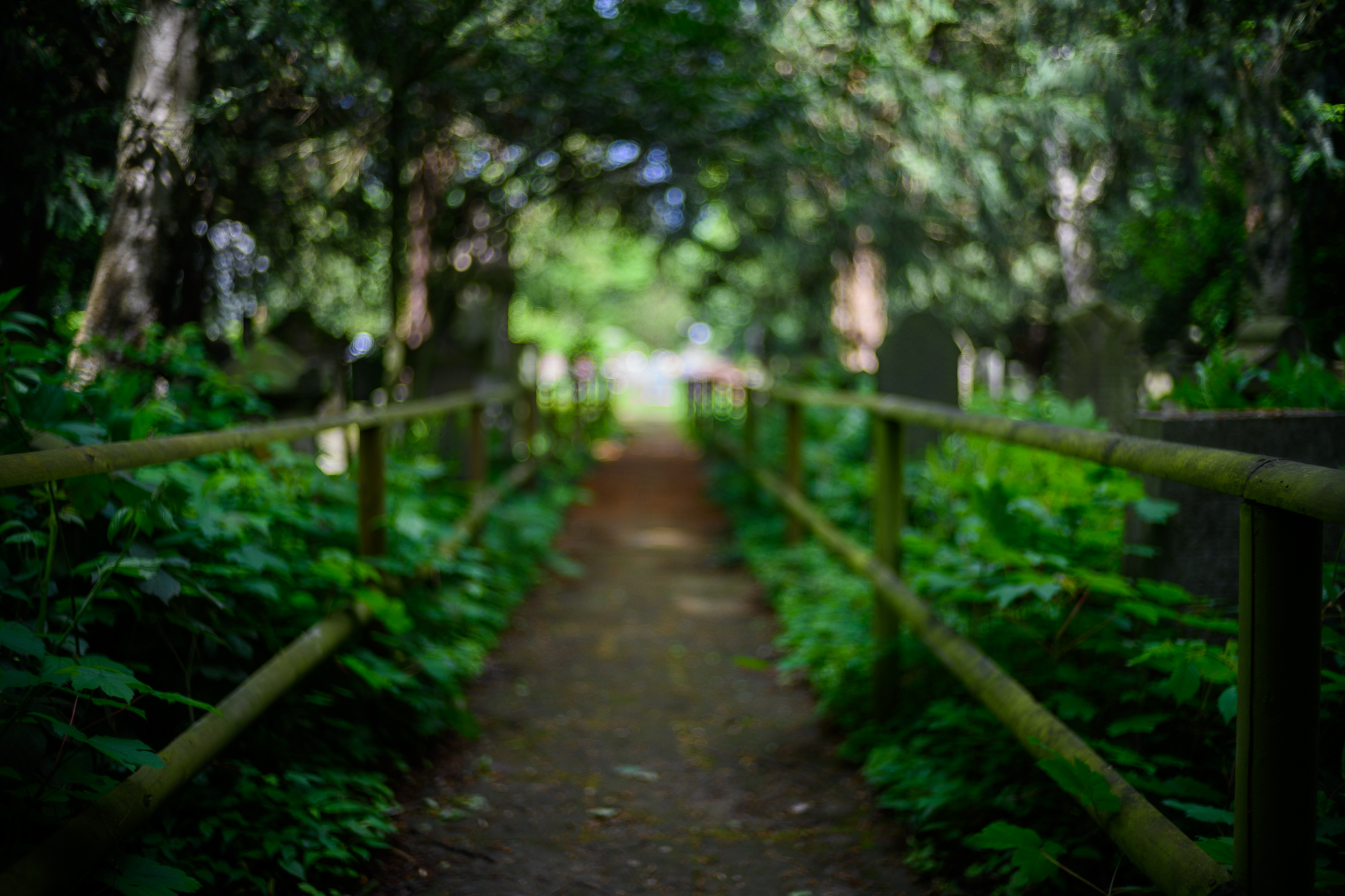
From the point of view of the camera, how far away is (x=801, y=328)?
617 inches

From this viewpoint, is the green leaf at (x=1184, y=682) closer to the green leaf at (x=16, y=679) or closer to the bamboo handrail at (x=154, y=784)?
the bamboo handrail at (x=154, y=784)

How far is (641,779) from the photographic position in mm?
3316

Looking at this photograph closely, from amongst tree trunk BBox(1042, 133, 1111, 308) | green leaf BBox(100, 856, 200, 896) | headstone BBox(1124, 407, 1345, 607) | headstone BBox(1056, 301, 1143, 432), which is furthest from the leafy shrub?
tree trunk BBox(1042, 133, 1111, 308)

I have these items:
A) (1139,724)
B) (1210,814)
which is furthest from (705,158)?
(1210,814)

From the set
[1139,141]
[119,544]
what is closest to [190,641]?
[119,544]

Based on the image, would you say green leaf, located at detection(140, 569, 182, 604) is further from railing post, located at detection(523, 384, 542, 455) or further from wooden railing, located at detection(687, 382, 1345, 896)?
railing post, located at detection(523, 384, 542, 455)

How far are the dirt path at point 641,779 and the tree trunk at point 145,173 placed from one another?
2067mm

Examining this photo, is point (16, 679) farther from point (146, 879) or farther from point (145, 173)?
point (145, 173)

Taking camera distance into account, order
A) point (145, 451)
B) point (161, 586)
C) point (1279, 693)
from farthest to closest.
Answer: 1. point (161, 586)
2. point (145, 451)
3. point (1279, 693)

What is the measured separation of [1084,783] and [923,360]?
5046 mm

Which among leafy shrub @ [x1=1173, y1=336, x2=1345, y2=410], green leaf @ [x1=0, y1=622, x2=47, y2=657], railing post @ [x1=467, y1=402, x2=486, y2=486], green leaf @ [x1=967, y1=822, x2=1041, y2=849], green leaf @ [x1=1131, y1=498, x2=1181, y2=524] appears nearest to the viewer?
green leaf @ [x1=0, y1=622, x2=47, y2=657]

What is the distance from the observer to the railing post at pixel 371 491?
323 cm

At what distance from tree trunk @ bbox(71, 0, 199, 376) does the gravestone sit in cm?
448

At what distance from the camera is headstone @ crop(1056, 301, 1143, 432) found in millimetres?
5511
